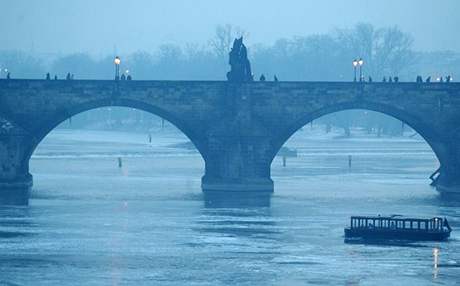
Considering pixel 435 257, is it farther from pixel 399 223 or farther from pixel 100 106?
pixel 100 106

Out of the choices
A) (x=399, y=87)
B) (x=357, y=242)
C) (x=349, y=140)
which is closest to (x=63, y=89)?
(x=399, y=87)

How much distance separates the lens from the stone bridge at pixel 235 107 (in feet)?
322

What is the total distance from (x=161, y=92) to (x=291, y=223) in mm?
21467

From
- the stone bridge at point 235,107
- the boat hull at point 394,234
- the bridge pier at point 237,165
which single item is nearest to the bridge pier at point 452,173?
the stone bridge at point 235,107

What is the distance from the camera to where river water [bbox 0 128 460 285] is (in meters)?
62.0

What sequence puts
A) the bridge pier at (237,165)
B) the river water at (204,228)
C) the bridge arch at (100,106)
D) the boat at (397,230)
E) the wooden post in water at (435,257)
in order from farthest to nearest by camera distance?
the bridge arch at (100,106) → the bridge pier at (237,165) → the boat at (397,230) → the wooden post in water at (435,257) → the river water at (204,228)

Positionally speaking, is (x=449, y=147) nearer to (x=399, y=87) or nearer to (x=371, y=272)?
(x=399, y=87)

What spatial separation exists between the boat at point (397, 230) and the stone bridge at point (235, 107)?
24412 mm

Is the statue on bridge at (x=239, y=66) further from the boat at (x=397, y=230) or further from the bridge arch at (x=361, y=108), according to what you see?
the boat at (x=397, y=230)

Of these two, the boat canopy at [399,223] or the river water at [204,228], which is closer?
the river water at [204,228]

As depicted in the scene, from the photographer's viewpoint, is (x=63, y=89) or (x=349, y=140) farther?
(x=349, y=140)

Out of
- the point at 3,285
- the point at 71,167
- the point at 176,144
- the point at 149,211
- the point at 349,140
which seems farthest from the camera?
the point at 349,140

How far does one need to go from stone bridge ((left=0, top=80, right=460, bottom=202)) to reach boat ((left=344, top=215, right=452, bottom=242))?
24.4 meters

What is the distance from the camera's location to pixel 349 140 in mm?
180375
